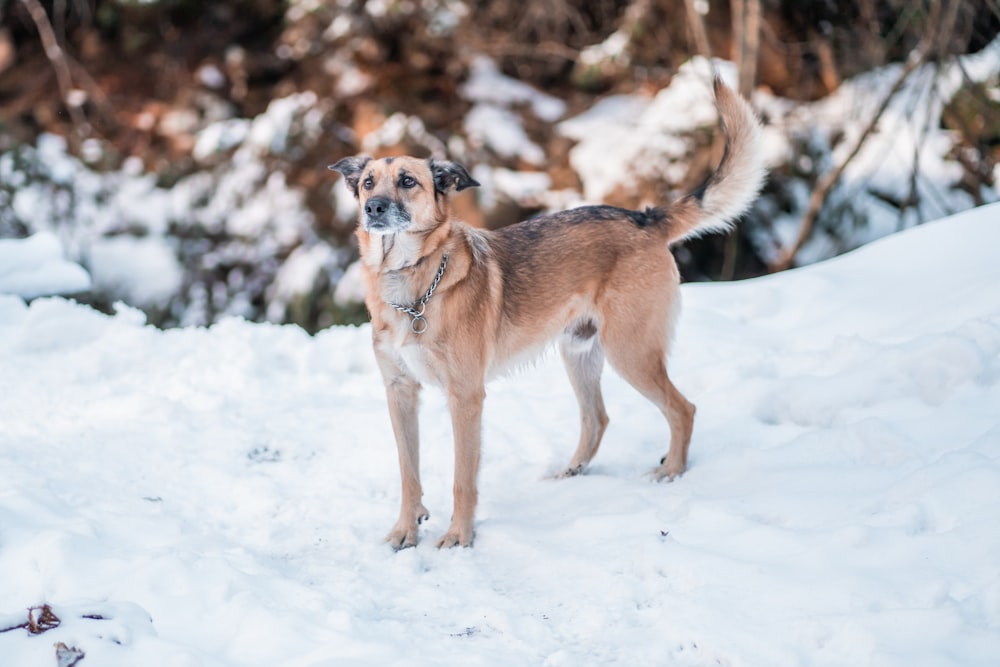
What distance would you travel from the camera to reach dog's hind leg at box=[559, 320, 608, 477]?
13.4 ft

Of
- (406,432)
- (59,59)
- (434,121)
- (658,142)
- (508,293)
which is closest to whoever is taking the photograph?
(406,432)

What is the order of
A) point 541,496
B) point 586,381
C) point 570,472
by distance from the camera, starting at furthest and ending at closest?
point 586,381
point 570,472
point 541,496

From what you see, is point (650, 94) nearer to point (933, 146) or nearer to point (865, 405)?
point (933, 146)

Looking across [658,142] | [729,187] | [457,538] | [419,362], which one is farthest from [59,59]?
[457,538]

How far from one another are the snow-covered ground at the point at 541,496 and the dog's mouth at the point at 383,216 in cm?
126

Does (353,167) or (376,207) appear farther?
(353,167)

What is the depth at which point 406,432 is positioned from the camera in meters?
3.61

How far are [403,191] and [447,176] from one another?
0.23 metres

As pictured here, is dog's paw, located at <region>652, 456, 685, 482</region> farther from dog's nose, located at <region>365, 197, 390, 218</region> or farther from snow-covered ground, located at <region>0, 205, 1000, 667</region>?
dog's nose, located at <region>365, 197, 390, 218</region>

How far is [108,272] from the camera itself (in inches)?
382

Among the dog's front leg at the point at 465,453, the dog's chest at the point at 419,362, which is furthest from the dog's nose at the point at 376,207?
the dog's front leg at the point at 465,453

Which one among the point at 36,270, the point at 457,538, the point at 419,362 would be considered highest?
the point at 419,362

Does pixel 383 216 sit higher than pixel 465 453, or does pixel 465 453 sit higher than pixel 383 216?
pixel 383 216

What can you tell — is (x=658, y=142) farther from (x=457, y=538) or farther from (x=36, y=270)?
(x=457, y=538)
